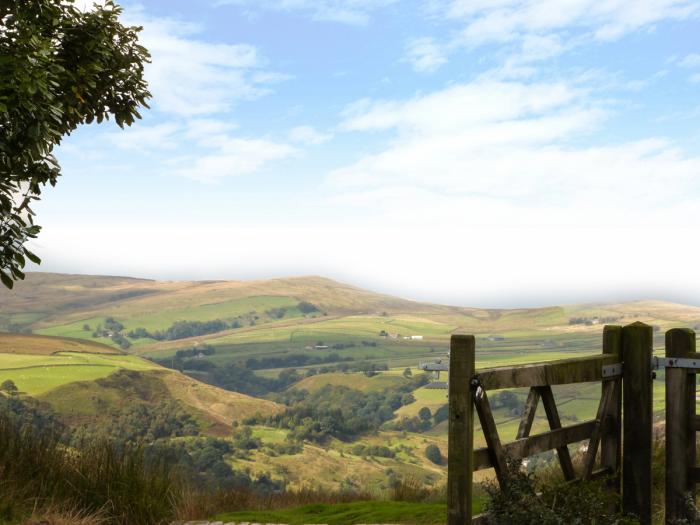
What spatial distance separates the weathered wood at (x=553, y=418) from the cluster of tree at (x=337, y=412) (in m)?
126

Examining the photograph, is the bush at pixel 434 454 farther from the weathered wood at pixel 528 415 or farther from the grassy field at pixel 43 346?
the weathered wood at pixel 528 415

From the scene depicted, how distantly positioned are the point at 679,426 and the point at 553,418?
5.87ft

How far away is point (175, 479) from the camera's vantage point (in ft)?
35.9

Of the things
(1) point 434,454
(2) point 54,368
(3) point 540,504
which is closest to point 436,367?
(3) point 540,504

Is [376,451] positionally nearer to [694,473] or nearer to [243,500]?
[243,500]

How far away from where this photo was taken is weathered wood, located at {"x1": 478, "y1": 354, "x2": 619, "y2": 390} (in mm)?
6922

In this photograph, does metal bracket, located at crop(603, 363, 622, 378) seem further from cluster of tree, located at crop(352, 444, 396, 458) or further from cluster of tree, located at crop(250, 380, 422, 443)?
cluster of tree, located at crop(352, 444, 396, 458)

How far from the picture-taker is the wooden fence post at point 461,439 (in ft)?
21.9

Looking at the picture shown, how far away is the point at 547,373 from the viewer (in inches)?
298

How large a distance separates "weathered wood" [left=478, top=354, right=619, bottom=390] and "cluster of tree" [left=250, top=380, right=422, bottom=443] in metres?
126

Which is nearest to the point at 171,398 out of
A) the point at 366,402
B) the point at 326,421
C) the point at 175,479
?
the point at 326,421

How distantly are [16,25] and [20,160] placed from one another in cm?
199

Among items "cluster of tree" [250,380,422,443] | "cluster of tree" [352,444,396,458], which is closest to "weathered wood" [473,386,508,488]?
"cluster of tree" [250,380,422,443]

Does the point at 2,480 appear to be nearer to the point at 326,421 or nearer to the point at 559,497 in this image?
the point at 559,497
